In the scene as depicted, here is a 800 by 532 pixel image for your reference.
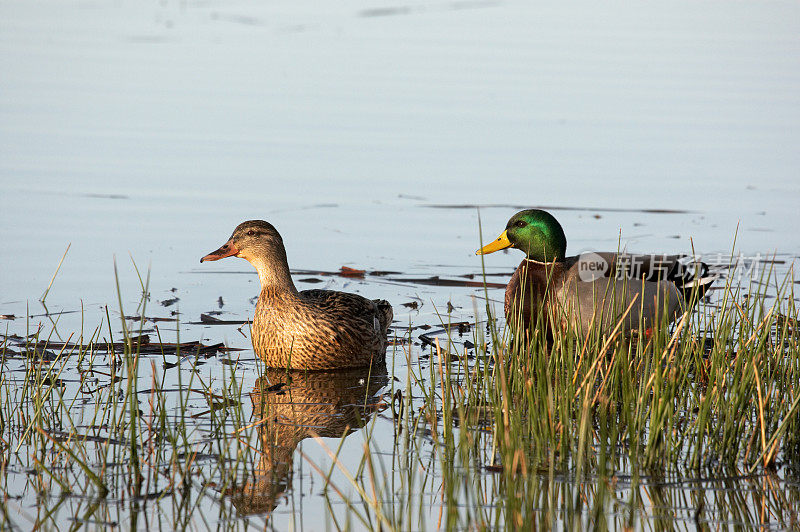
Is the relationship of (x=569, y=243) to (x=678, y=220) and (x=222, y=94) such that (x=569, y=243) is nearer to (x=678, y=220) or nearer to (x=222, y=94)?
(x=678, y=220)

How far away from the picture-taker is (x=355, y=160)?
11375mm

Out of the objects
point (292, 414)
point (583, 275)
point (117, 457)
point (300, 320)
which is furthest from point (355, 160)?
point (117, 457)

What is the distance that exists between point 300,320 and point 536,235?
5.83 feet

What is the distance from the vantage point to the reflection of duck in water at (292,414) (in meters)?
4.02

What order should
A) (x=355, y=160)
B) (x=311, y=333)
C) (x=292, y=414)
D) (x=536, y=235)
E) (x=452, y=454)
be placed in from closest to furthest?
1. (x=452, y=454)
2. (x=292, y=414)
3. (x=311, y=333)
4. (x=536, y=235)
5. (x=355, y=160)

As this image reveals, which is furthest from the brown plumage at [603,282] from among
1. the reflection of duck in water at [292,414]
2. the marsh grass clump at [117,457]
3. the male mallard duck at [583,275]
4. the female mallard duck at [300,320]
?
the marsh grass clump at [117,457]

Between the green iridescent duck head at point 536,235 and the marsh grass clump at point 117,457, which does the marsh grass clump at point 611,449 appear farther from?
the green iridescent duck head at point 536,235

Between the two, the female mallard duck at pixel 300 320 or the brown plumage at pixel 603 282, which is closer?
the female mallard duck at pixel 300 320

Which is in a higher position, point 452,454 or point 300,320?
point 300,320

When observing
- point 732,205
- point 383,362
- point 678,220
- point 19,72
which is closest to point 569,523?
point 383,362

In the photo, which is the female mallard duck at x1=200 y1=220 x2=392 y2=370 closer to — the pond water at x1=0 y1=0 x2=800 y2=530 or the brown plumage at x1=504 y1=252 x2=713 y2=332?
the pond water at x1=0 y1=0 x2=800 y2=530

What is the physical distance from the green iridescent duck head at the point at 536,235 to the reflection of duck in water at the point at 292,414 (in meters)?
1.42

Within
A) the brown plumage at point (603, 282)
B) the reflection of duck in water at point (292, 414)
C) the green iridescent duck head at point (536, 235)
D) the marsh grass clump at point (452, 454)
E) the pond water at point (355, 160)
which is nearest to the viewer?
the marsh grass clump at point (452, 454)

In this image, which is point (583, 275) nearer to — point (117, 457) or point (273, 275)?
point (273, 275)
